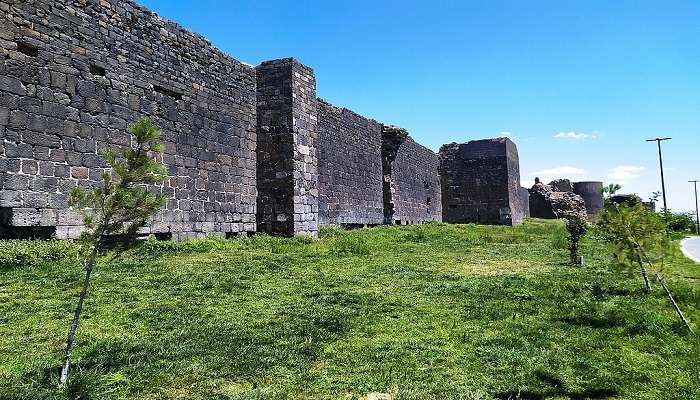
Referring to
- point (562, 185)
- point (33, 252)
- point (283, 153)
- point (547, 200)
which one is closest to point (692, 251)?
point (283, 153)

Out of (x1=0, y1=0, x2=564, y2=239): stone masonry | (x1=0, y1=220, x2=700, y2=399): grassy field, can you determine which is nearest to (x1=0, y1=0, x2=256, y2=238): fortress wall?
(x1=0, y1=0, x2=564, y2=239): stone masonry

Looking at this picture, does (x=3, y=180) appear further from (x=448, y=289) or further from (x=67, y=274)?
(x=448, y=289)

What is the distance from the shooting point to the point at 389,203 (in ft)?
78.3

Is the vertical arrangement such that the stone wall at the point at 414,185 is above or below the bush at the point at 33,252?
above

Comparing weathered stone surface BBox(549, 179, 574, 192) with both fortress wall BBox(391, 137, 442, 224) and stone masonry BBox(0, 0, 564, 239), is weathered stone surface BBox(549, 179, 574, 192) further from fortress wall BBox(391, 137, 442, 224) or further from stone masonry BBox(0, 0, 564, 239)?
stone masonry BBox(0, 0, 564, 239)

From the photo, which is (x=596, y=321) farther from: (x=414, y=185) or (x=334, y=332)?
(x=414, y=185)

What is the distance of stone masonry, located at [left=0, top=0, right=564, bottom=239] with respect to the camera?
847cm

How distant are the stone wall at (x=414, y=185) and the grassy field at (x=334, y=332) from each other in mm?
16116

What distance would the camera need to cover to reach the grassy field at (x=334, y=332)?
11.7 ft

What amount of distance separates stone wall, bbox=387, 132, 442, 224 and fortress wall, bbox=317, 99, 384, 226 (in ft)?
5.88

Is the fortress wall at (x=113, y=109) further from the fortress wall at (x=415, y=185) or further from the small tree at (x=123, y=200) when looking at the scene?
the fortress wall at (x=415, y=185)

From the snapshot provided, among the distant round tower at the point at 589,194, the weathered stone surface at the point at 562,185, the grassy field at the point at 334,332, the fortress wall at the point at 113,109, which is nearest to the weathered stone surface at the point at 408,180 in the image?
the fortress wall at the point at 113,109

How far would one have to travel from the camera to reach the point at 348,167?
2028 cm

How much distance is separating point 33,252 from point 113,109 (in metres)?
3.64
